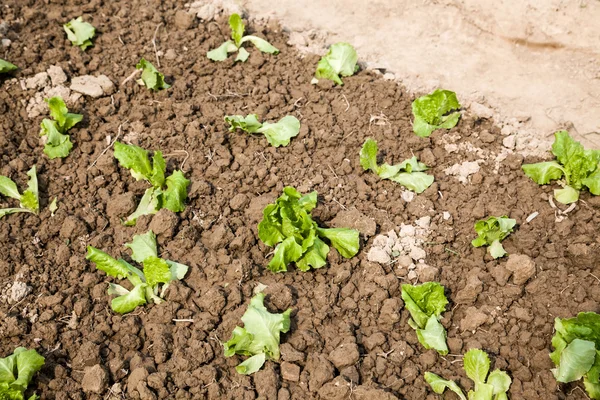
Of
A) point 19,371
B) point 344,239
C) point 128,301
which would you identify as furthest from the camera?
point 344,239

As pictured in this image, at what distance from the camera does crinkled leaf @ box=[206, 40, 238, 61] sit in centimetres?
495

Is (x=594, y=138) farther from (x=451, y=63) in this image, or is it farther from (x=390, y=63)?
(x=390, y=63)

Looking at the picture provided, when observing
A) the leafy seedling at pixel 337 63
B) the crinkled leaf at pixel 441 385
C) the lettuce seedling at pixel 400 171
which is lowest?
the crinkled leaf at pixel 441 385

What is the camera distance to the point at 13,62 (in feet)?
15.7

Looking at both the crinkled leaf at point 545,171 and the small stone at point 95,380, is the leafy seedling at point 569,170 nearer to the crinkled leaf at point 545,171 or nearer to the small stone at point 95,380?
the crinkled leaf at point 545,171

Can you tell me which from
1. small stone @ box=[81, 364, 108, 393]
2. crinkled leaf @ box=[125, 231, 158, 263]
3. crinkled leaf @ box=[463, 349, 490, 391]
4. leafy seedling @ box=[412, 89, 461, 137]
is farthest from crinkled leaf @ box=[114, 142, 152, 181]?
crinkled leaf @ box=[463, 349, 490, 391]

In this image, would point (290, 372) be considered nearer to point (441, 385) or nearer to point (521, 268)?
point (441, 385)

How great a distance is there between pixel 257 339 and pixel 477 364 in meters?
1.18

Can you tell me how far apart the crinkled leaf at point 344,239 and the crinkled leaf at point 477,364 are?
908mm

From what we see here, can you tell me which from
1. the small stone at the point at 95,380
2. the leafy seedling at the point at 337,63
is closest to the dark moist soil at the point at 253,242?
the small stone at the point at 95,380

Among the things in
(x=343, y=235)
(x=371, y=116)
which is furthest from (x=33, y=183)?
(x=371, y=116)

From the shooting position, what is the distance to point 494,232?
3672 mm

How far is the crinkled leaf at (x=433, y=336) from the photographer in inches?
128

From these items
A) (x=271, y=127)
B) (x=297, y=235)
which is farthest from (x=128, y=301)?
(x=271, y=127)
